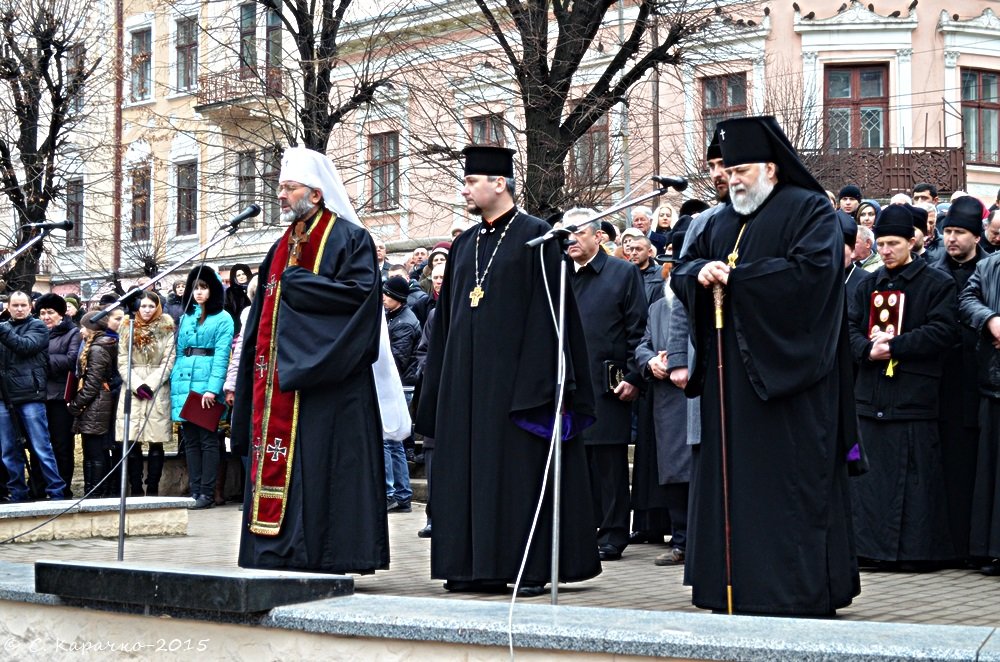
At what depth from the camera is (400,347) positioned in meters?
13.3

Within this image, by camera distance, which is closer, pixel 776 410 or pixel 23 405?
pixel 776 410

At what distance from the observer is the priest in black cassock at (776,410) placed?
658 centimetres

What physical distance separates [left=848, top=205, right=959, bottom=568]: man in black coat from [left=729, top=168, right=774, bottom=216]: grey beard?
2521mm

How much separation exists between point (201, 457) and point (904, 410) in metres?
7.34

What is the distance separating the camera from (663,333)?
9.69m

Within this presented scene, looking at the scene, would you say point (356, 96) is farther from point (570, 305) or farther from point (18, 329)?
point (570, 305)

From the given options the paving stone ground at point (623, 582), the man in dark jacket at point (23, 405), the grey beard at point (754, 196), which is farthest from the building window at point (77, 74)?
the grey beard at point (754, 196)

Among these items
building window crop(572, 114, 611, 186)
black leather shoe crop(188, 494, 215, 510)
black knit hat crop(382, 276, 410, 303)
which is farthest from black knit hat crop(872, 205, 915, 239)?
building window crop(572, 114, 611, 186)

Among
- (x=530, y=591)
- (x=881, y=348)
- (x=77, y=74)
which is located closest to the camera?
(x=530, y=591)

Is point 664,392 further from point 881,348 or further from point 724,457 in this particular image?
point 724,457

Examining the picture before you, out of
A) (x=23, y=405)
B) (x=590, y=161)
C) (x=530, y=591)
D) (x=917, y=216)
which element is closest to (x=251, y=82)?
(x=590, y=161)

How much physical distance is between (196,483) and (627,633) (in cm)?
993

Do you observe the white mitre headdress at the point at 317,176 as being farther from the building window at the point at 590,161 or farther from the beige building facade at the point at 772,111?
the beige building facade at the point at 772,111

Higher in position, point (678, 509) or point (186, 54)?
point (186, 54)
